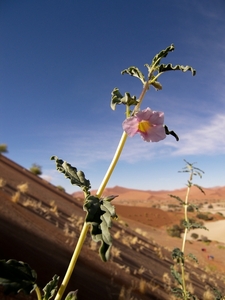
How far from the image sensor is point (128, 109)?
4.40 feet

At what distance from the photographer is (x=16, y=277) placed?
4.32 ft

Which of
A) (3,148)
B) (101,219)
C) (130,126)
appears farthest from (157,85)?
(3,148)

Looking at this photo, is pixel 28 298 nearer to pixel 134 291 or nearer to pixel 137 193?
pixel 134 291

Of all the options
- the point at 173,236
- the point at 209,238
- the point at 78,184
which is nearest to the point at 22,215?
the point at 78,184

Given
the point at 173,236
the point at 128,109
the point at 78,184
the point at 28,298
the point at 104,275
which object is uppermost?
the point at 173,236

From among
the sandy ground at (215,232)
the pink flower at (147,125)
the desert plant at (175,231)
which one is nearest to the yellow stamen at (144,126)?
the pink flower at (147,125)

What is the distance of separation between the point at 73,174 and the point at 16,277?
533mm

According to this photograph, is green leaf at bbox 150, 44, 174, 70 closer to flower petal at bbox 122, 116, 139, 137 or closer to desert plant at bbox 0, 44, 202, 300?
desert plant at bbox 0, 44, 202, 300

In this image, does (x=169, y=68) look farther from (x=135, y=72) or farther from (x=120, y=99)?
(x=120, y=99)

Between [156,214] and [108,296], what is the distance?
39.6 m

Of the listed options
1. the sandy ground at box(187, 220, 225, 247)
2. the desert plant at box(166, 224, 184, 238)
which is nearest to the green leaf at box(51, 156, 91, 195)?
the desert plant at box(166, 224, 184, 238)

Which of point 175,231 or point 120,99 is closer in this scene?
A: point 120,99

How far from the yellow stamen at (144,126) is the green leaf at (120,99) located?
97mm

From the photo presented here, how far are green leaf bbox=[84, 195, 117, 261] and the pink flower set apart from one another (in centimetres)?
32
